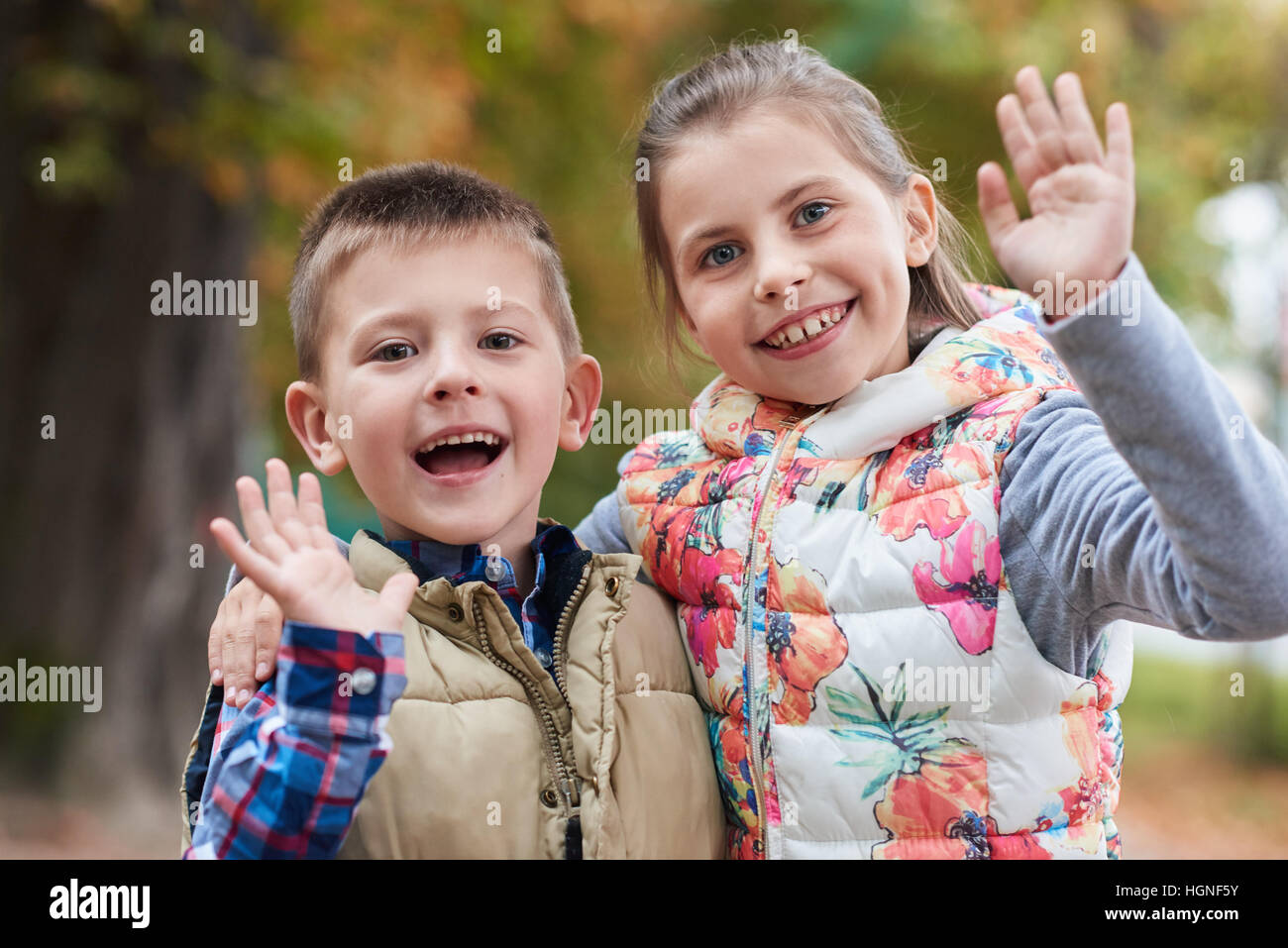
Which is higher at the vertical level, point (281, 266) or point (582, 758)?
point (281, 266)

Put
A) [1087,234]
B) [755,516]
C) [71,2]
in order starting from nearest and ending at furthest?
[1087,234]
[755,516]
[71,2]

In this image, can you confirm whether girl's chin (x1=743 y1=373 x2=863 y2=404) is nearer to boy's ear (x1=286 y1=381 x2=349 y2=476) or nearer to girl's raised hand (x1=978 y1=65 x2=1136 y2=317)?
girl's raised hand (x1=978 y1=65 x2=1136 y2=317)

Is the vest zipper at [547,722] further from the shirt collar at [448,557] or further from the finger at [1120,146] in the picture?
the finger at [1120,146]

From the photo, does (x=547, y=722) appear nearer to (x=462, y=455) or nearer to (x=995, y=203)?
(x=462, y=455)

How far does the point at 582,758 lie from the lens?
2.01m

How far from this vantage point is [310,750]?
1.70m

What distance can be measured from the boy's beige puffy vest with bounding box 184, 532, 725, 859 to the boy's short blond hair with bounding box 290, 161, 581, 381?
0.47 m

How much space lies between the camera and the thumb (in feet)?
5.88

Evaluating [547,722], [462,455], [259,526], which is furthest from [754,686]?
[259,526]

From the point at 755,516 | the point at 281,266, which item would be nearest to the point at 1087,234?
the point at 755,516

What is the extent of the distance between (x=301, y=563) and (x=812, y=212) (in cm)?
113

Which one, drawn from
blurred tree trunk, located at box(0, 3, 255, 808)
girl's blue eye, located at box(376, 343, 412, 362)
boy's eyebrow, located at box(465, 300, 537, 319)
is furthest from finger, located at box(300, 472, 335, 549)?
blurred tree trunk, located at box(0, 3, 255, 808)
